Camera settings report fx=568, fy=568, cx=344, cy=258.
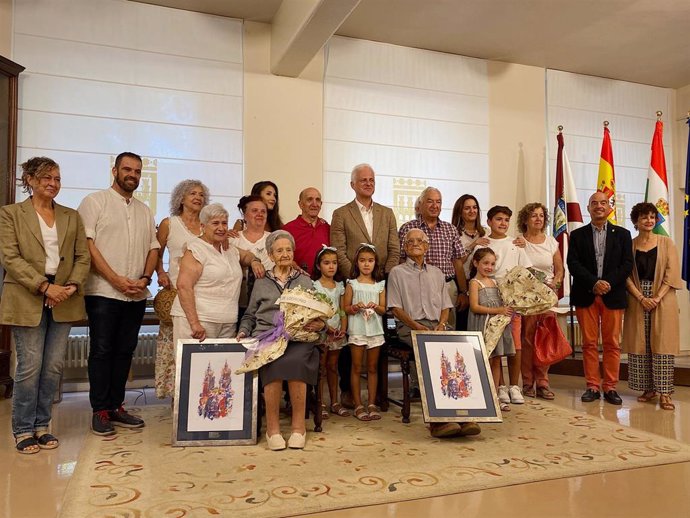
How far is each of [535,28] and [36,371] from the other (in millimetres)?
5544

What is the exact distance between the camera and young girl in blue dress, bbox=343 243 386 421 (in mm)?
3686

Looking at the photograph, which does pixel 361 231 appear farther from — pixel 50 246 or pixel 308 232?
pixel 50 246

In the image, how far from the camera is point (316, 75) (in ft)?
19.4

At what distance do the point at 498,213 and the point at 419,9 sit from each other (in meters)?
2.41

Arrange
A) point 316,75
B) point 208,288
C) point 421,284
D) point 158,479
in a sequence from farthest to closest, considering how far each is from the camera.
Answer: point 316,75, point 421,284, point 208,288, point 158,479

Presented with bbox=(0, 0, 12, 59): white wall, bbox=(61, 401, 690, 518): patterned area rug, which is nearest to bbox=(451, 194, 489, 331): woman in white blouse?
bbox=(61, 401, 690, 518): patterned area rug

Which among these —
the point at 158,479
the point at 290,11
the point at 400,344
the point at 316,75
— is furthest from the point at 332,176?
the point at 158,479

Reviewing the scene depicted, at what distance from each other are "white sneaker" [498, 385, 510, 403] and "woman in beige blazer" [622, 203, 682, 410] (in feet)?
3.33

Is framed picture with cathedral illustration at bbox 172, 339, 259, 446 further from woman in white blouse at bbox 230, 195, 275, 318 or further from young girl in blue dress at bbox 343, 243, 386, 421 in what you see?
young girl in blue dress at bbox 343, 243, 386, 421

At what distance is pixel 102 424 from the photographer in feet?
10.9

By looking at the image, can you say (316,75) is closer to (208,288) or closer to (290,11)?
(290,11)

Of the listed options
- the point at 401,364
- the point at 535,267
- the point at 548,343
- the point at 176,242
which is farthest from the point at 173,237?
the point at 548,343

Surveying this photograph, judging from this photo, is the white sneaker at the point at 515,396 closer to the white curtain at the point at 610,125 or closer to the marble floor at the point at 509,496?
the marble floor at the point at 509,496

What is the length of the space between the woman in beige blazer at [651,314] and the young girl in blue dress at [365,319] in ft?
6.62
